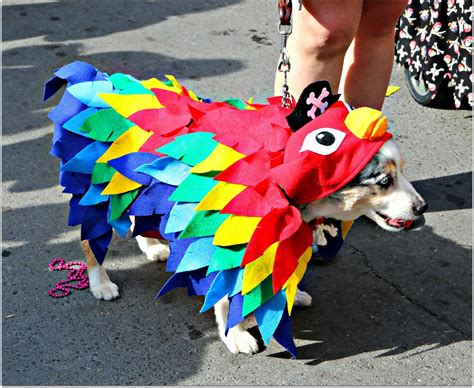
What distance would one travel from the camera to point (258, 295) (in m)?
2.74

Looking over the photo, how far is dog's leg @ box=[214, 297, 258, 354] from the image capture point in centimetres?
308

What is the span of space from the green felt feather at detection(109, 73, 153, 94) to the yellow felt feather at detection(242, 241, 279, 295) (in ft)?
2.75

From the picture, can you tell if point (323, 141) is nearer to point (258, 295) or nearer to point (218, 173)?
point (218, 173)

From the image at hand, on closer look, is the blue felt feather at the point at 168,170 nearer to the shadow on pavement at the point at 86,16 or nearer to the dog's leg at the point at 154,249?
the dog's leg at the point at 154,249

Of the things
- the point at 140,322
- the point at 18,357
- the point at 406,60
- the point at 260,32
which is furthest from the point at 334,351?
the point at 260,32

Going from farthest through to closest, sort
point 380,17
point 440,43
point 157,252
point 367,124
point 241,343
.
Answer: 1. point 440,43
2. point 157,252
3. point 380,17
4. point 241,343
5. point 367,124

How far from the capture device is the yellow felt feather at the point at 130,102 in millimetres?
2962

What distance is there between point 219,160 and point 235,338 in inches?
31.3

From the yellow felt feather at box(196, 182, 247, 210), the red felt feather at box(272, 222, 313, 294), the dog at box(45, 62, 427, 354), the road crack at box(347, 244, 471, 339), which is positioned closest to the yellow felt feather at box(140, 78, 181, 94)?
the dog at box(45, 62, 427, 354)

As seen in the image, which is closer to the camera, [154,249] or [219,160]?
[219,160]

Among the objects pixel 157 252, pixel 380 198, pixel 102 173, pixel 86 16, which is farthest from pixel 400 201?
pixel 86 16

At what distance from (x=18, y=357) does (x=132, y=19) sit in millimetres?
3405

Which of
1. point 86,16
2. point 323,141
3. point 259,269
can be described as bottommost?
point 86,16

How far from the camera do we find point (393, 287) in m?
3.50
